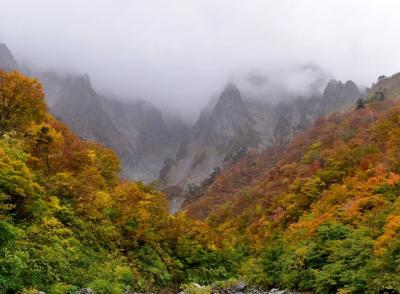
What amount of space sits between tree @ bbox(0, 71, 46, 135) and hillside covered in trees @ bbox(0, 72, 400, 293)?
0.09 metres

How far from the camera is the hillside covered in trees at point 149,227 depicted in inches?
894

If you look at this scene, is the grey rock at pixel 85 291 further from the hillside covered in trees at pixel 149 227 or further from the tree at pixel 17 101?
the tree at pixel 17 101

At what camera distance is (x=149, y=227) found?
4350 centimetres

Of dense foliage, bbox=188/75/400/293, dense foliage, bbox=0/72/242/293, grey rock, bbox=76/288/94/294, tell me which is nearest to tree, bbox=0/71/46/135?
dense foliage, bbox=0/72/242/293

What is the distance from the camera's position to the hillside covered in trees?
22703 mm

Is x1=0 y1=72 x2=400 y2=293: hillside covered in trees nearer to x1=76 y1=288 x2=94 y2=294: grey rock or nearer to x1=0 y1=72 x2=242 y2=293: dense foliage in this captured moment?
x1=0 y1=72 x2=242 y2=293: dense foliage

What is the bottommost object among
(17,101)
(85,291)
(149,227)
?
(85,291)

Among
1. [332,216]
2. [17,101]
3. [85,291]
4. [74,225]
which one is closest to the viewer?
[85,291]

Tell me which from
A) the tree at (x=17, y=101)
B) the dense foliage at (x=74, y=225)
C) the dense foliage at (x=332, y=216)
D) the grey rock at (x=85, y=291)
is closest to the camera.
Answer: the dense foliage at (x=74, y=225)

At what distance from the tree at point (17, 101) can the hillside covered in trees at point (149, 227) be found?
9cm

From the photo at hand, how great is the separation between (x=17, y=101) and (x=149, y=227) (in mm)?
15575

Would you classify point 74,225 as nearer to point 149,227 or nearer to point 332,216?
point 149,227

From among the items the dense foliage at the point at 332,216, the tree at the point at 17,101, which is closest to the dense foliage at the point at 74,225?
the tree at the point at 17,101

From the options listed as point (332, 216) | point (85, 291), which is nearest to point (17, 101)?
point (85, 291)
